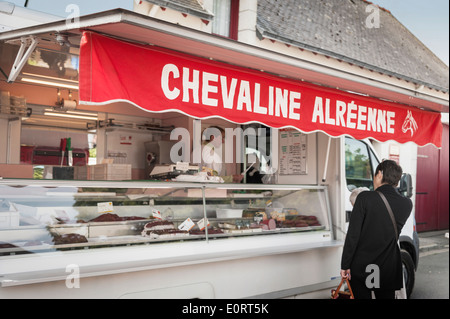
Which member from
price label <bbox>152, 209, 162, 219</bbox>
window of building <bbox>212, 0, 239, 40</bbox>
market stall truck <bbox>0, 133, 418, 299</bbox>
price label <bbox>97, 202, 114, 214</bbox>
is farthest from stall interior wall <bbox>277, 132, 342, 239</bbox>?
window of building <bbox>212, 0, 239, 40</bbox>

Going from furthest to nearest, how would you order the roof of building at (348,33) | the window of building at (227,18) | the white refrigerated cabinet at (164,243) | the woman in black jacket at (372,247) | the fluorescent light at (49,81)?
the window of building at (227,18)
the roof of building at (348,33)
the fluorescent light at (49,81)
the woman in black jacket at (372,247)
the white refrigerated cabinet at (164,243)

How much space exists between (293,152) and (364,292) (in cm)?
260

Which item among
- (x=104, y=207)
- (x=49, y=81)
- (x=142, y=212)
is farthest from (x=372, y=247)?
(x=49, y=81)

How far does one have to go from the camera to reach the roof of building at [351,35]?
974 cm

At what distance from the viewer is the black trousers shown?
4.50 m

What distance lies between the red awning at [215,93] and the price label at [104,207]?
4.04ft

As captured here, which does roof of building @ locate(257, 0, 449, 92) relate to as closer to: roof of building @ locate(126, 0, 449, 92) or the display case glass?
roof of building @ locate(126, 0, 449, 92)

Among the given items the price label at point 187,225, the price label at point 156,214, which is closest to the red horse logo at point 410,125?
the price label at point 187,225

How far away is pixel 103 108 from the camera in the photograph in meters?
9.94

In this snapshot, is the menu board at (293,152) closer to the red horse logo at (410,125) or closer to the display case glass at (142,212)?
the display case glass at (142,212)

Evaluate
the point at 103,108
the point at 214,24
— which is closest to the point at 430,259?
the point at 214,24

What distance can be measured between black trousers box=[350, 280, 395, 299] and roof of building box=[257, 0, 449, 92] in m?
4.96

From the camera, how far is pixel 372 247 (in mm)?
4500

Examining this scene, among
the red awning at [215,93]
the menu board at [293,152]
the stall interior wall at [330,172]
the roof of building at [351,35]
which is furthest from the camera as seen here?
the roof of building at [351,35]
